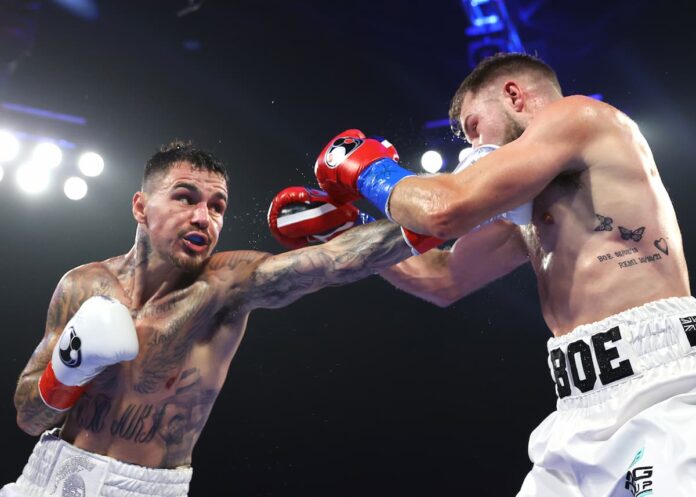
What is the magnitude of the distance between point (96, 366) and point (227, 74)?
3.64m

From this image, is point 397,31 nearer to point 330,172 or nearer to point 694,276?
point 694,276

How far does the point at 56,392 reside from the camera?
218 cm

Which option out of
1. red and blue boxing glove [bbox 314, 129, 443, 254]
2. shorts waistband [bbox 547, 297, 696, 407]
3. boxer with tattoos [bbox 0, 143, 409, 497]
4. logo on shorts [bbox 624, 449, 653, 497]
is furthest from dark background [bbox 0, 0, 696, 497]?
logo on shorts [bbox 624, 449, 653, 497]

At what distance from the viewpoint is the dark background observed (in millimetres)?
4520

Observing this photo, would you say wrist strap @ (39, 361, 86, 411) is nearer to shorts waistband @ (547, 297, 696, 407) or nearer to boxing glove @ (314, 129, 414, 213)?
boxing glove @ (314, 129, 414, 213)

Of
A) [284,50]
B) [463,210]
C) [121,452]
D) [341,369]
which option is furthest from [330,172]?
[284,50]

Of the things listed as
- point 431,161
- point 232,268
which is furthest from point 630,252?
point 431,161

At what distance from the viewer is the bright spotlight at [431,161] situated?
475 centimetres

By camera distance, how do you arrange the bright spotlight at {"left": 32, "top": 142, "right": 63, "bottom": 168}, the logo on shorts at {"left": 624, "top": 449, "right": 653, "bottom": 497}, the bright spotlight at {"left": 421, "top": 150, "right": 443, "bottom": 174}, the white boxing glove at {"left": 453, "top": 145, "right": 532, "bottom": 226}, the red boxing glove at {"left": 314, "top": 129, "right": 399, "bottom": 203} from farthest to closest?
the bright spotlight at {"left": 32, "top": 142, "right": 63, "bottom": 168}
the bright spotlight at {"left": 421, "top": 150, "right": 443, "bottom": 174}
the red boxing glove at {"left": 314, "top": 129, "right": 399, "bottom": 203}
the white boxing glove at {"left": 453, "top": 145, "right": 532, "bottom": 226}
the logo on shorts at {"left": 624, "top": 449, "right": 653, "bottom": 497}

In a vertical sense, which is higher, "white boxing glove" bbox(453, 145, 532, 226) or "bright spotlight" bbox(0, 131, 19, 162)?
"bright spotlight" bbox(0, 131, 19, 162)

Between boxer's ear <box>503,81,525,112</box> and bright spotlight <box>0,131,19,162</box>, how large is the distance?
3871 millimetres

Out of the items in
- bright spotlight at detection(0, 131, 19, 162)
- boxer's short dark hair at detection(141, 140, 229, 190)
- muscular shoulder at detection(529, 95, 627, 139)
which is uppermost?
Result: bright spotlight at detection(0, 131, 19, 162)

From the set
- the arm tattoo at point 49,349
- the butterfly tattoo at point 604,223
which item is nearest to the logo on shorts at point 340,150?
the butterfly tattoo at point 604,223

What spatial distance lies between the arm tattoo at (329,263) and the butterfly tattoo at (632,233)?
64cm
